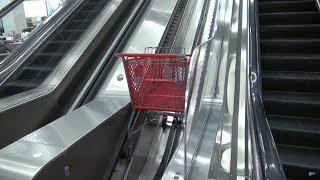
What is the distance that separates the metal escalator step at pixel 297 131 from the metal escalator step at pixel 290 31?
1.49 metres

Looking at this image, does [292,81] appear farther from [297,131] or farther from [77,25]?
[77,25]

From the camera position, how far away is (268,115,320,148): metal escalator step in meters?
2.92

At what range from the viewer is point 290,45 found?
403 cm

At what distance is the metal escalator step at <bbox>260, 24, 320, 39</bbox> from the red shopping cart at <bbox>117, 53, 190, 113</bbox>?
1.51 metres

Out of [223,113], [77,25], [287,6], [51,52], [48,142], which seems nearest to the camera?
[223,113]

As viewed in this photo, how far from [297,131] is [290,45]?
4.79 feet

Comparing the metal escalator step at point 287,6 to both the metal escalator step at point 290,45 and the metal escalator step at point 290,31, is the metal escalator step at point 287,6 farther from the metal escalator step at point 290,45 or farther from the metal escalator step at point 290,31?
the metal escalator step at point 290,45

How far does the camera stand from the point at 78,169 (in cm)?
294

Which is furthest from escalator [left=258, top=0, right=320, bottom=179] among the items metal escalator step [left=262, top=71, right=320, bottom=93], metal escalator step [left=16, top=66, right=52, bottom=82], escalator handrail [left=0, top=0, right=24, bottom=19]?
escalator handrail [left=0, top=0, right=24, bottom=19]

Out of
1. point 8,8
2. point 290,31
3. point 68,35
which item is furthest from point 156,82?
point 8,8

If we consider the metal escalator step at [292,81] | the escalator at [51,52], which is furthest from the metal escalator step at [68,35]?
the metal escalator step at [292,81]

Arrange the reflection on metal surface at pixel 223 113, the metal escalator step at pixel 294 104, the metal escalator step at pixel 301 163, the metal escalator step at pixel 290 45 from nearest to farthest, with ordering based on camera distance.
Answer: the reflection on metal surface at pixel 223 113
the metal escalator step at pixel 301 163
the metal escalator step at pixel 294 104
the metal escalator step at pixel 290 45

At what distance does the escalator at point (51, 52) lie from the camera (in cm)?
463

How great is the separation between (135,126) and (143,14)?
2783 millimetres
